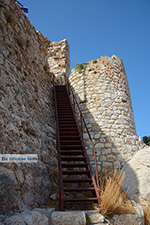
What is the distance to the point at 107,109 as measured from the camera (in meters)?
6.92

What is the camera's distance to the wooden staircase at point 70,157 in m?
3.90

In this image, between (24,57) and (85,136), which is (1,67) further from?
(85,136)

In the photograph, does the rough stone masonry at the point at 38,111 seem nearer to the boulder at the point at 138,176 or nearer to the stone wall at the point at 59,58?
the boulder at the point at 138,176

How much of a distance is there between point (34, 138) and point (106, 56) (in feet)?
17.5

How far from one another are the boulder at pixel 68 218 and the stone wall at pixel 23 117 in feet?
2.22

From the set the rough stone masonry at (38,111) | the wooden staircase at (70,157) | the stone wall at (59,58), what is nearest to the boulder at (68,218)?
the wooden staircase at (70,157)

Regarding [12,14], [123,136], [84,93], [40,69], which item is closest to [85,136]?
[123,136]

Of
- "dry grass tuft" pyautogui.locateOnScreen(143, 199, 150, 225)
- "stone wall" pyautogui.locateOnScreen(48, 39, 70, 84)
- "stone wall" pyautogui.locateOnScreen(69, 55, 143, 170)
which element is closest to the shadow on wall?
"stone wall" pyautogui.locateOnScreen(69, 55, 143, 170)

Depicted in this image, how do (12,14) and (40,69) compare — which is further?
(40,69)

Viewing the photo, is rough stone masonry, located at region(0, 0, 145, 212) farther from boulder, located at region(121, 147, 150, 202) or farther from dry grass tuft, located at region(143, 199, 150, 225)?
dry grass tuft, located at region(143, 199, 150, 225)

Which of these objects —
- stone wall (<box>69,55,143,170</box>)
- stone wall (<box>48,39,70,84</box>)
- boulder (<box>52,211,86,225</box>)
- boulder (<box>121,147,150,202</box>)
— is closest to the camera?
boulder (<box>52,211,86,225</box>)

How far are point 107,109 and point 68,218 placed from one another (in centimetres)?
463

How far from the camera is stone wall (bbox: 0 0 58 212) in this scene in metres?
3.31

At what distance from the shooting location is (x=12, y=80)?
14.1 feet
